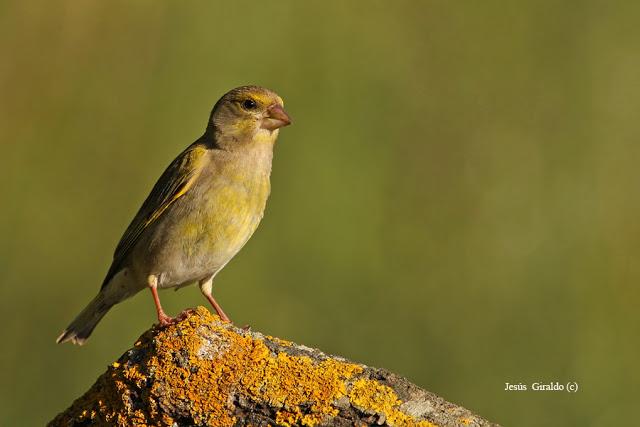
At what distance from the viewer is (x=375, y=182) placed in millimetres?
7605

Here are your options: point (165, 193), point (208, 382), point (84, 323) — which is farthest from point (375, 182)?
point (208, 382)

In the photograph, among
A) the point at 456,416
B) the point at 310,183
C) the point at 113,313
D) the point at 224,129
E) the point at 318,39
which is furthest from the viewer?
the point at 318,39

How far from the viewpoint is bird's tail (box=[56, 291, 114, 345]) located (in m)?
6.18

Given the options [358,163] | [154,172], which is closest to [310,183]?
[358,163]

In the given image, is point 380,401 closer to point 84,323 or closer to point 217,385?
point 217,385

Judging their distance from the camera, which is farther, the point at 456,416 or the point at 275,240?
the point at 275,240

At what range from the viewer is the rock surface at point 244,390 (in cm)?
412

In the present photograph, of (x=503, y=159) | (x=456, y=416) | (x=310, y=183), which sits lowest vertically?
(x=456, y=416)

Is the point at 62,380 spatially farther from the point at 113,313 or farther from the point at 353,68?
the point at 353,68

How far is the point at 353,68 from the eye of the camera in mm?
8234

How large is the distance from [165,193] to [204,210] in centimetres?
31

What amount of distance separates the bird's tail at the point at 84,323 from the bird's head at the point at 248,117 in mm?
1055

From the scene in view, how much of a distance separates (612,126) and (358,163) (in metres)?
1.76

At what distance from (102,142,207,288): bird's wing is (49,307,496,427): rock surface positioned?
1.62 meters
